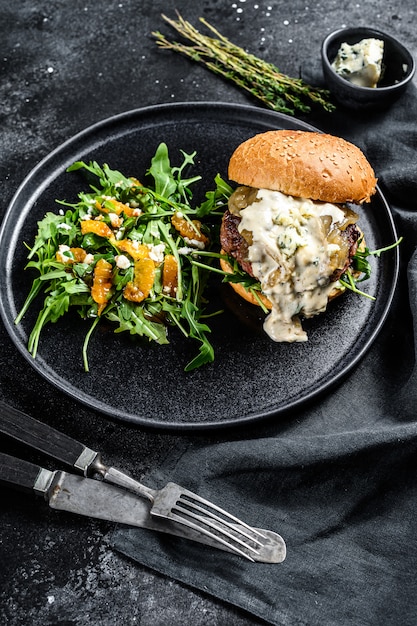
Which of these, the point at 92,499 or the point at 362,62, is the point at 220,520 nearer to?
the point at 92,499

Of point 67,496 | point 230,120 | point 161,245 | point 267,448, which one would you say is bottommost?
point 67,496

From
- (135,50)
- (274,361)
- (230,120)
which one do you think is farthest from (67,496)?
(135,50)

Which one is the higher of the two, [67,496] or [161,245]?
[161,245]

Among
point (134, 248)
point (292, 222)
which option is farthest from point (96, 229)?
point (292, 222)

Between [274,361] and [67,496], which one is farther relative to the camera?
[274,361]

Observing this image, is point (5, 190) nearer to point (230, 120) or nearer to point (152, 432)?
point (230, 120)

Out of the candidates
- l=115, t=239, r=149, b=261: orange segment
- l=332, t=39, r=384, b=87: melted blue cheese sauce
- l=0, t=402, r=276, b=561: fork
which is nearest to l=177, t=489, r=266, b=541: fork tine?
l=0, t=402, r=276, b=561: fork

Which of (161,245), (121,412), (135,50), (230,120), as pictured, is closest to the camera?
(121,412)
